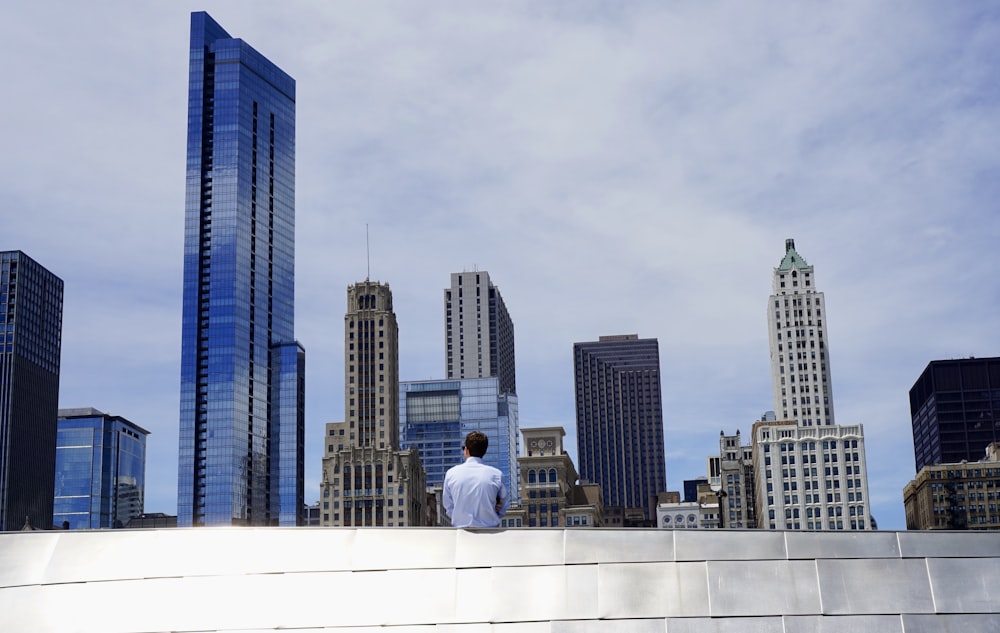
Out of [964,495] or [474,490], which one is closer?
[474,490]

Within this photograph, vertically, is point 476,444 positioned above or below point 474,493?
above

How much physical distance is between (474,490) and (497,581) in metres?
1.25

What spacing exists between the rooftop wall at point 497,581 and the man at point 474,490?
0.82 feet

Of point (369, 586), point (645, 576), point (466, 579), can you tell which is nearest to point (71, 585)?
point (369, 586)

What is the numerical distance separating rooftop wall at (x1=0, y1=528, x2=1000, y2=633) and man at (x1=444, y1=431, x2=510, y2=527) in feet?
0.82

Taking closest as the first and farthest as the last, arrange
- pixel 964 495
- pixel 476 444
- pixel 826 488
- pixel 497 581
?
pixel 497 581 < pixel 476 444 < pixel 964 495 < pixel 826 488

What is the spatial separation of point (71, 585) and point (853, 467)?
636ft

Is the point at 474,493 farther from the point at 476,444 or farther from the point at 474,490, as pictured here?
the point at 476,444

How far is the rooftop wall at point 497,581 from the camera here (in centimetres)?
1518

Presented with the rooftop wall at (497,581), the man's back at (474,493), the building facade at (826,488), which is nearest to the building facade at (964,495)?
the building facade at (826,488)

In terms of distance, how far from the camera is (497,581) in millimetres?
15492

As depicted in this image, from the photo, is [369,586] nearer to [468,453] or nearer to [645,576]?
[468,453]

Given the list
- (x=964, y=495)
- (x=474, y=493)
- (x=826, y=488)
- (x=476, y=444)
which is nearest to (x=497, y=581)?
(x=474, y=493)

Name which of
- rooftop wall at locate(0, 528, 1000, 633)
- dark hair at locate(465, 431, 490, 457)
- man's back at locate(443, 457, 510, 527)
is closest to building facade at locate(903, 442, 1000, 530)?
rooftop wall at locate(0, 528, 1000, 633)
